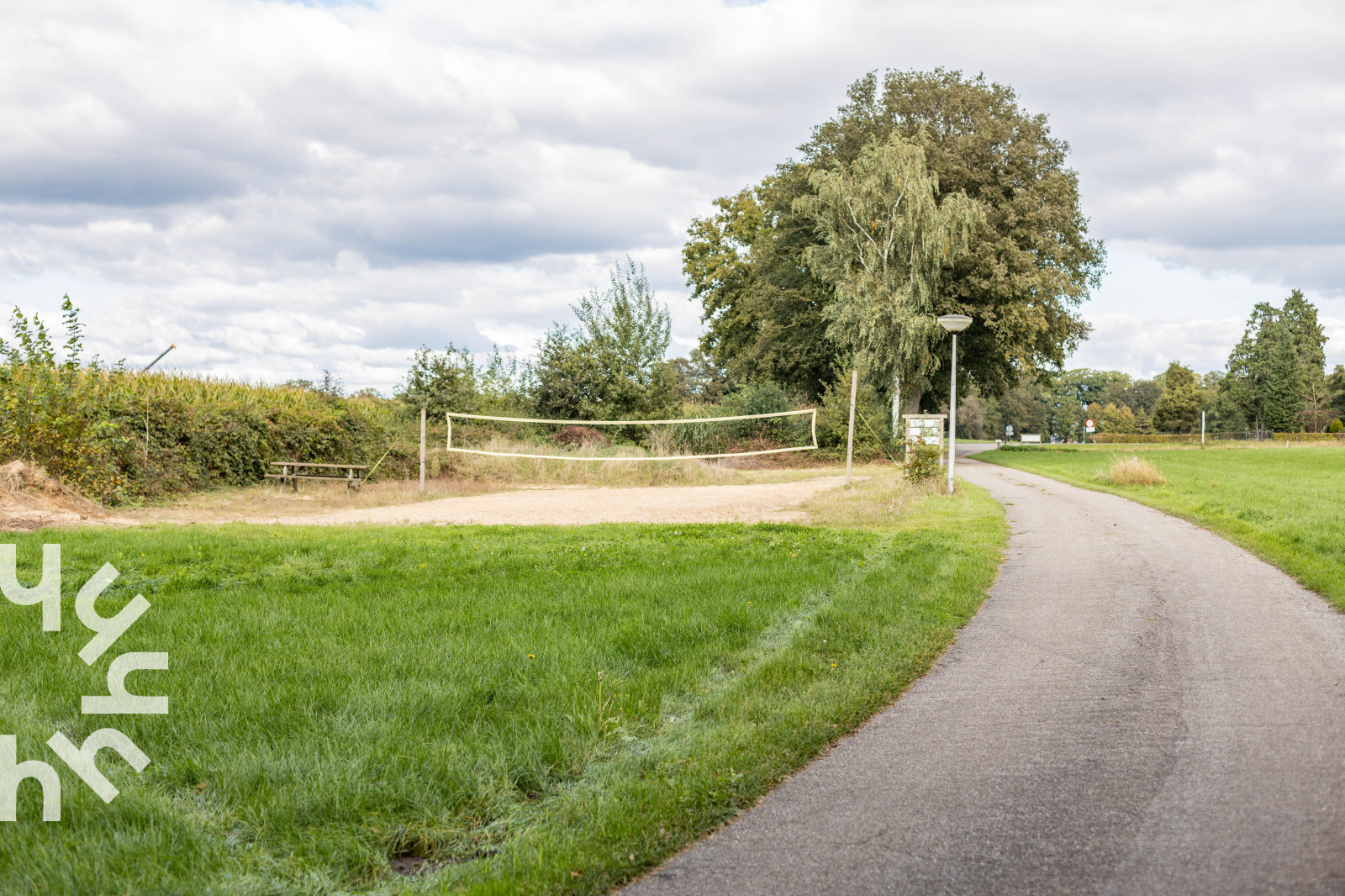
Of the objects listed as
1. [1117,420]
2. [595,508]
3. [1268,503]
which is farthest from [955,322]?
[1117,420]

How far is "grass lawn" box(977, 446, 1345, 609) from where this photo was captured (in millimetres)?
9461

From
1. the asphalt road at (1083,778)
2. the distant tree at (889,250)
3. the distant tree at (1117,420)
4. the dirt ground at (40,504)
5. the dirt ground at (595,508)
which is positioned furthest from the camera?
the distant tree at (1117,420)

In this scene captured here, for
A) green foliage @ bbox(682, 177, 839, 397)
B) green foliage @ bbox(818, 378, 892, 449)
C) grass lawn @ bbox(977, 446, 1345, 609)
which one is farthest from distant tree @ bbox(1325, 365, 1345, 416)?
green foliage @ bbox(818, 378, 892, 449)

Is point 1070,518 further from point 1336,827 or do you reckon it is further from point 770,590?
point 1336,827

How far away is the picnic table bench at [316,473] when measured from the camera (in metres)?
19.3

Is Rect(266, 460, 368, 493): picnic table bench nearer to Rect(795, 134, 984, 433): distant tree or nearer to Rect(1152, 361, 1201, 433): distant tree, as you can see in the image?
Rect(795, 134, 984, 433): distant tree

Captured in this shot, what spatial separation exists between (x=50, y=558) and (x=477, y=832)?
6.88m

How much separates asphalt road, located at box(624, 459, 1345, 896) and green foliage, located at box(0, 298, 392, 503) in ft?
Result: 50.3

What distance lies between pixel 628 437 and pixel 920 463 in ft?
39.3

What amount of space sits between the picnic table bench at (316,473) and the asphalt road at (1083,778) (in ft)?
51.2

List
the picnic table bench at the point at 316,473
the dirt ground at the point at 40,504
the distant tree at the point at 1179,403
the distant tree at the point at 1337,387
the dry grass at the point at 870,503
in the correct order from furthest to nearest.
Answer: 1. the distant tree at the point at 1179,403
2. the distant tree at the point at 1337,387
3. the picnic table bench at the point at 316,473
4. the dry grass at the point at 870,503
5. the dirt ground at the point at 40,504

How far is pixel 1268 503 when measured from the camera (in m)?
15.2

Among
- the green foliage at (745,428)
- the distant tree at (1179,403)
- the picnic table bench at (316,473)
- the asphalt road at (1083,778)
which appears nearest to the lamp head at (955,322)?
the asphalt road at (1083,778)

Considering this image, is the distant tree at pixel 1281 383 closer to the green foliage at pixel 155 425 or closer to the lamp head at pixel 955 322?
the lamp head at pixel 955 322
